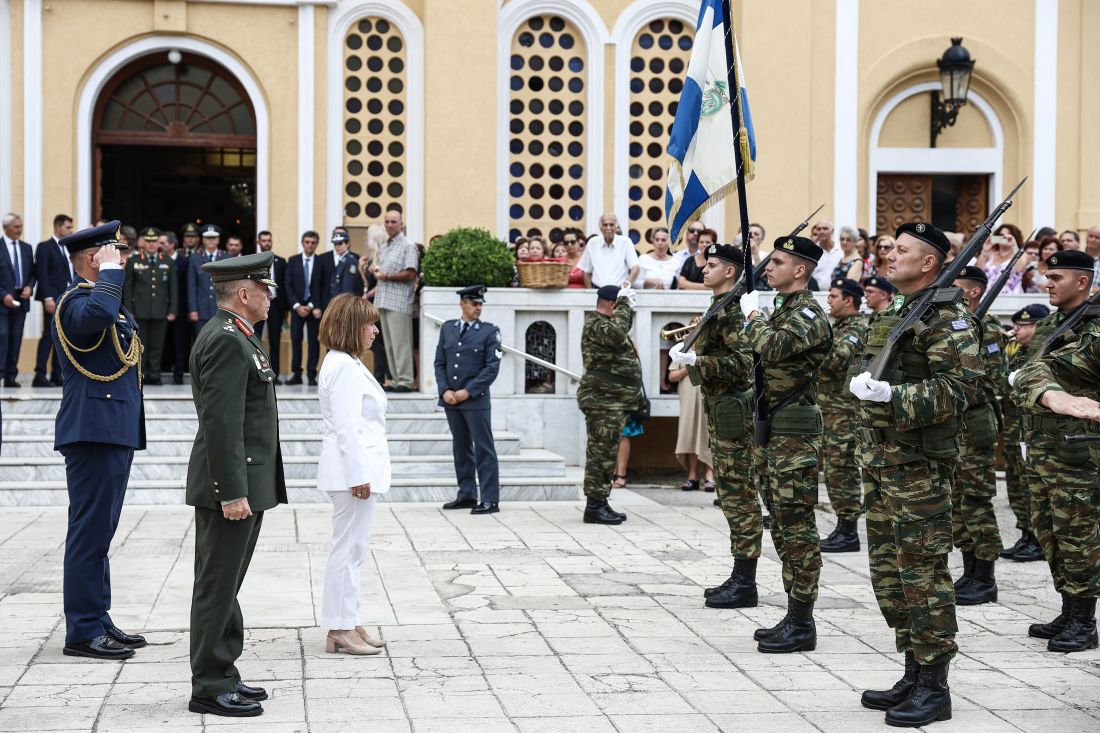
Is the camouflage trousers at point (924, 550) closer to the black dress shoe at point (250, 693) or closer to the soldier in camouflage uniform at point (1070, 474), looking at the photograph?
the soldier in camouflage uniform at point (1070, 474)

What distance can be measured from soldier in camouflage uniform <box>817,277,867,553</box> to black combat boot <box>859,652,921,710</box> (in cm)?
425

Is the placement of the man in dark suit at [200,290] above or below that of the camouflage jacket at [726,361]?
above

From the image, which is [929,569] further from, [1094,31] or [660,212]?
[1094,31]

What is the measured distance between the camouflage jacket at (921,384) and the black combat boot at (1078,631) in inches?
72.7

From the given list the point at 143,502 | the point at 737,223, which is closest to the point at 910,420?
the point at 143,502

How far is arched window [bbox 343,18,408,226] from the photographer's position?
1772cm

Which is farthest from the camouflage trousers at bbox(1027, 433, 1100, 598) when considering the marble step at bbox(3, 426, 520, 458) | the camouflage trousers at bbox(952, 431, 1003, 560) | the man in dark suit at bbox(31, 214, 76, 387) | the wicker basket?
the man in dark suit at bbox(31, 214, 76, 387)

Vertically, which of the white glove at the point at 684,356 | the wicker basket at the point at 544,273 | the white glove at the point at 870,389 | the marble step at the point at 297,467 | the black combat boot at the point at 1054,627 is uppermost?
the wicker basket at the point at 544,273

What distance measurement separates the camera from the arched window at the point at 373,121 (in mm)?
17719

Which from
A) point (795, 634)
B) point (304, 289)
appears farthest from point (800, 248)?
point (304, 289)

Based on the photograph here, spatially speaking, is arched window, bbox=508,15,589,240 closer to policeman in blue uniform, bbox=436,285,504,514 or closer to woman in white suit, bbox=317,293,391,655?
policeman in blue uniform, bbox=436,285,504,514

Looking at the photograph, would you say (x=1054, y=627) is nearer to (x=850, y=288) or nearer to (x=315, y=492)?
(x=850, y=288)

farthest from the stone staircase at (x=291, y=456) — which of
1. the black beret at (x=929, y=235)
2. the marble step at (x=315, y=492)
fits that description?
the black beret at (x=929, y=235)

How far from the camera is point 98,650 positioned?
642cm
